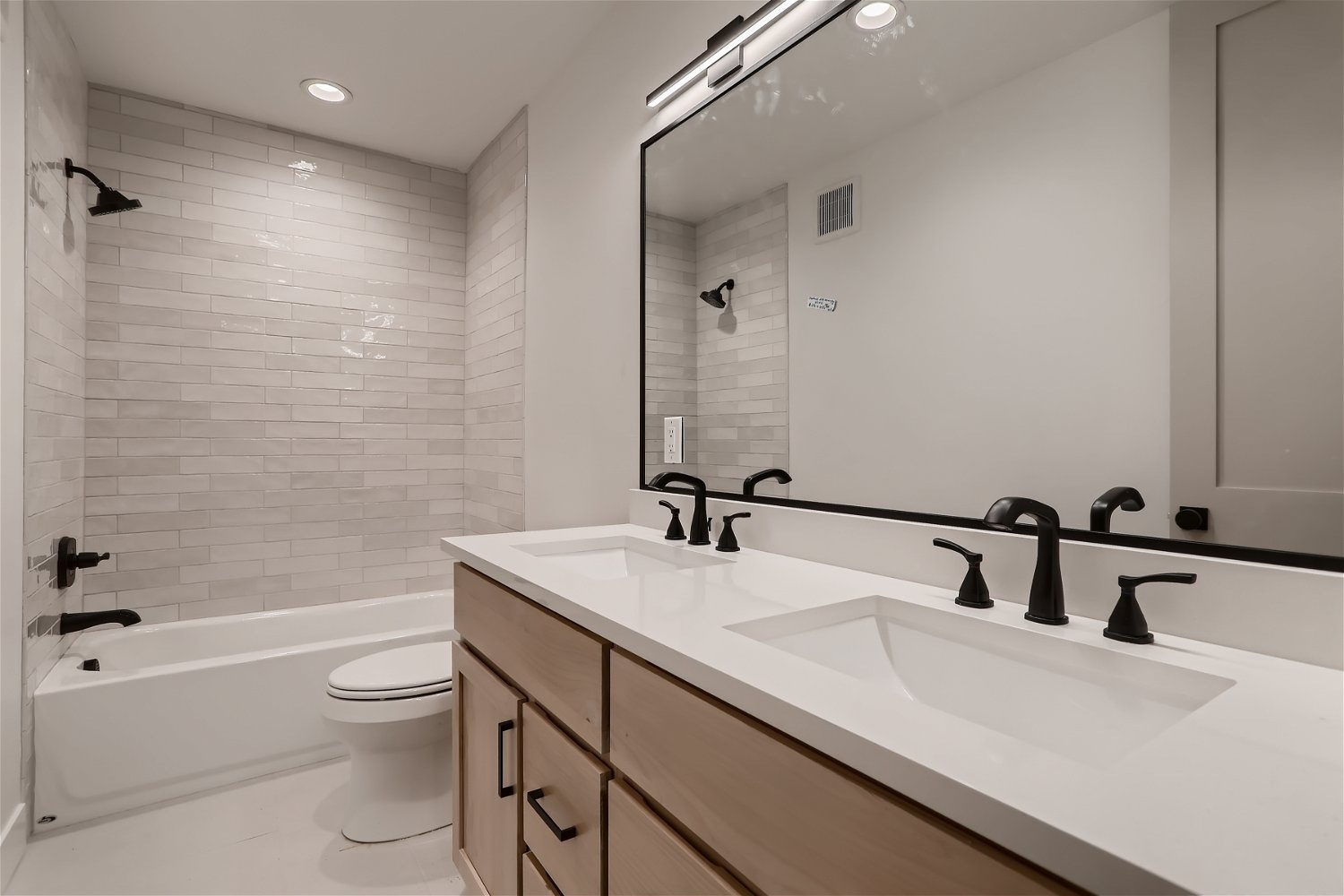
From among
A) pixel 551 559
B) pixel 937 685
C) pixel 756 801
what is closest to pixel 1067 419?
pixel 937 685

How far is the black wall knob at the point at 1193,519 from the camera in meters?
0.85

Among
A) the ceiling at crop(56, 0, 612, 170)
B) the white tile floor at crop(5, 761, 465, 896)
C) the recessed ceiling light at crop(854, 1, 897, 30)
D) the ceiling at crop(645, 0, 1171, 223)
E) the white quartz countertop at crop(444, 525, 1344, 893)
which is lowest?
the white tile floor at crop(5, 761, 465, 896)

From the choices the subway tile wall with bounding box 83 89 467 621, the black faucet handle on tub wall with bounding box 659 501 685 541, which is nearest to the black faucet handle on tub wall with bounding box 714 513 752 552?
the black faucet handle on tub wall with bounding box 659 501 685 541

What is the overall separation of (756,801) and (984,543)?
0.60 metres

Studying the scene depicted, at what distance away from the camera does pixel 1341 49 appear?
743 mm

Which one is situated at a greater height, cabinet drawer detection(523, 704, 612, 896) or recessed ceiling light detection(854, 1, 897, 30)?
recessed ceiling light detection(854, 1, 897, 30)

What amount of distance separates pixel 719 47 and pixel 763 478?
112 cm

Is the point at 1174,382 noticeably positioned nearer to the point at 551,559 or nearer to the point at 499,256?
the point at 551,559

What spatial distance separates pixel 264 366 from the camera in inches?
117

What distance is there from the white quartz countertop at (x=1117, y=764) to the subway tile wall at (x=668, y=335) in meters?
1.03

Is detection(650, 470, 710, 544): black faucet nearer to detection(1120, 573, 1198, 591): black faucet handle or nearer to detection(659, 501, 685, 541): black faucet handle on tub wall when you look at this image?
detection(659, 501, 685, 541): black faucet handle on tub wall

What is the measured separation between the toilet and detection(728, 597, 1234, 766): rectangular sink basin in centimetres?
136

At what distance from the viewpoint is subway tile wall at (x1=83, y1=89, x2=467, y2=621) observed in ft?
8.82

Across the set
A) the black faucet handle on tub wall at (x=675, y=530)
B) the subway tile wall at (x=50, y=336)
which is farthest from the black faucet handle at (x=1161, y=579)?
the subway tile wall at (x=50, y=336)
